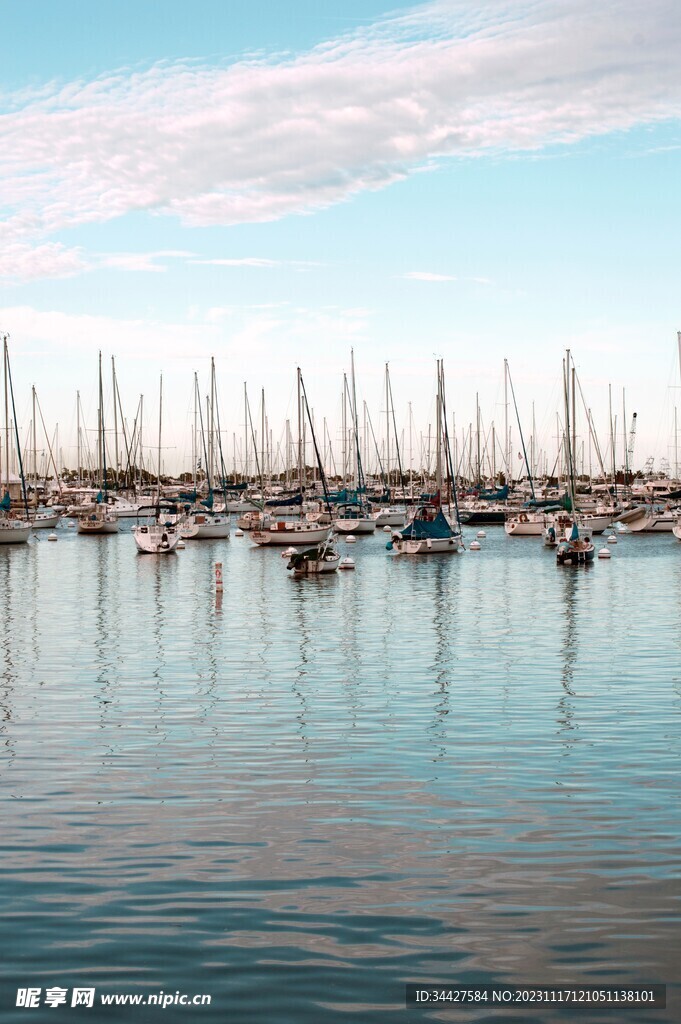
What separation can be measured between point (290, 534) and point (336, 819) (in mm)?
75729

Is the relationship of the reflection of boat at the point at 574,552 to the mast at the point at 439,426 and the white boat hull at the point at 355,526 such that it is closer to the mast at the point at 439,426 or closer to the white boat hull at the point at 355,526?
the mast at the point at 439,426

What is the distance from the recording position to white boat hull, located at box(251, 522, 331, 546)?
294ft

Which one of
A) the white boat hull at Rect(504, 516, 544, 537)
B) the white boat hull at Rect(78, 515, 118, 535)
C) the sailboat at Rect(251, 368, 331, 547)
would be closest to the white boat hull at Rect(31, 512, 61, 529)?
the white boat hull at Rect(78, 515, 118, 535)

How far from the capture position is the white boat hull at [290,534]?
8956 centimetres

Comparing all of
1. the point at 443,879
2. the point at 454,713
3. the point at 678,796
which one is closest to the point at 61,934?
the point at 443,879

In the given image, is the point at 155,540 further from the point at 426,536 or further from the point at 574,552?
the point at 574,552

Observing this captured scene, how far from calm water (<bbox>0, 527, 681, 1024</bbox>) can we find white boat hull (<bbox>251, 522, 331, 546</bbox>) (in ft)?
183

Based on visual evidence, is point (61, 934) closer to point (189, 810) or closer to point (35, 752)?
point (189, 810)

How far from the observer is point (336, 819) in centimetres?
1415

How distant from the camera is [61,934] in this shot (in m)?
10.4

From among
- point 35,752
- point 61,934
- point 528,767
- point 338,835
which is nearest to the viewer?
point 61,934

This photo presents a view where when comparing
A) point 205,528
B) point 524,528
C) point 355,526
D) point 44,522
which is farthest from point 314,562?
point 44,522

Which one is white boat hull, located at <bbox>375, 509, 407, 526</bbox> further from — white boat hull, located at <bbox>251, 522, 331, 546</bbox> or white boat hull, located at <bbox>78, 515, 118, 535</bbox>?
white boat hull, located at <bbox>251, 522, 331, 546</bbox>

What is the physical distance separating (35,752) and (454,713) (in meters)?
7.61
